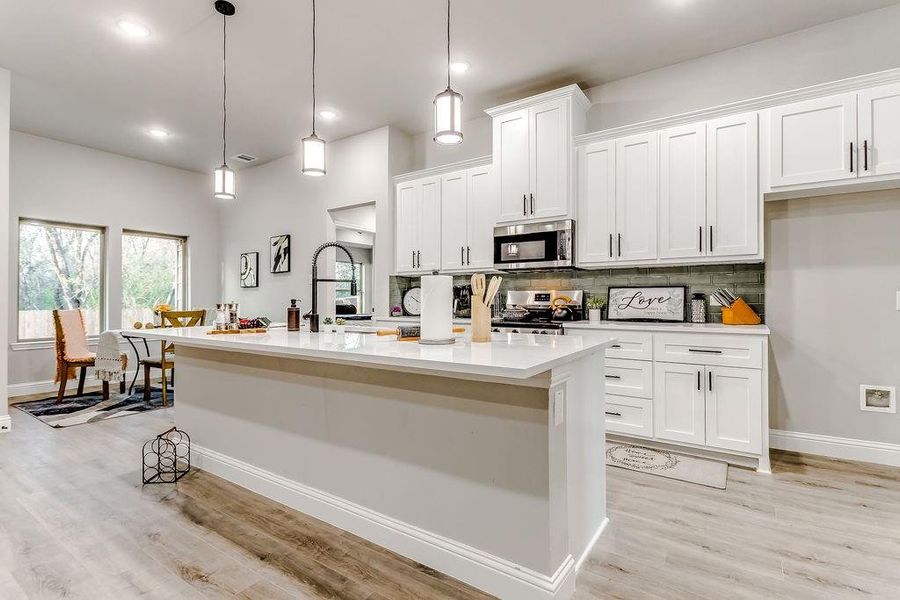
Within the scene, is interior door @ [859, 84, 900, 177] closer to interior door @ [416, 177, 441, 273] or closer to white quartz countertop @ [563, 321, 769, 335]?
white quartz countertop @ [563, 321, 769, 335]

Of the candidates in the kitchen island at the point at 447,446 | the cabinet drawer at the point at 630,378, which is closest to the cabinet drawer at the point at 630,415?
the cabinet drawer at the point at 630,378

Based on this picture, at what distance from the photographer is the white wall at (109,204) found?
5.23 meters

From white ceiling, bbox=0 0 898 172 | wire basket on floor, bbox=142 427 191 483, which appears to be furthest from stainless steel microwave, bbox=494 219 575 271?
wire basket on floor, bbox=142 427 191 483

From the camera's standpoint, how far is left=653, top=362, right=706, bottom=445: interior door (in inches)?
120

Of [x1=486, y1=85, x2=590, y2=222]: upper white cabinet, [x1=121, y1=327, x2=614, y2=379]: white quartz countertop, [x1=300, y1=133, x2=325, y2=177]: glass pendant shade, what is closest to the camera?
[x1=121, y1=327, x2=614, y2=379]: white quartz countertop

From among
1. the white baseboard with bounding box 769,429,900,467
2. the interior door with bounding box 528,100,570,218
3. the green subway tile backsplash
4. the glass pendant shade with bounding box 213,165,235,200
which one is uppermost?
the interior door with bounding box 528,100,570,218

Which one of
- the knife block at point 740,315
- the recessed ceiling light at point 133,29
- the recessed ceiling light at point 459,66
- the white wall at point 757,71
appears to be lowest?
the knife block at point 740,315

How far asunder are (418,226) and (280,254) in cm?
227

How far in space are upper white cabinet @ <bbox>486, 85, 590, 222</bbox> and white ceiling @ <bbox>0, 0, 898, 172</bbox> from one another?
0.84 feet

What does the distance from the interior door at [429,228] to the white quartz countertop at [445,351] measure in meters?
2.50

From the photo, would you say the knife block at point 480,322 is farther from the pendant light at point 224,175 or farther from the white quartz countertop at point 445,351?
the pendant light at point 224,175

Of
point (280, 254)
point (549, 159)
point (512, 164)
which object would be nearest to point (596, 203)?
point (549, 159)

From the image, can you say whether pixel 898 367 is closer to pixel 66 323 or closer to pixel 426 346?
pixel 426 346

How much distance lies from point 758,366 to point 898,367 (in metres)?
0.96
